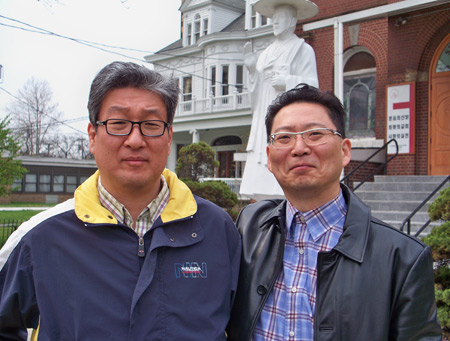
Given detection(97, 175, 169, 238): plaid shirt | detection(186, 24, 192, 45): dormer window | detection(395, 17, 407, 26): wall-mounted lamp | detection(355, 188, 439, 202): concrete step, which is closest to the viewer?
detection(97, 175, 169, 238): plaid shirt

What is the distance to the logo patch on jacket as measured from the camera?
201 cm

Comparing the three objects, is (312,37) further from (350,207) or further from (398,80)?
(350,207)

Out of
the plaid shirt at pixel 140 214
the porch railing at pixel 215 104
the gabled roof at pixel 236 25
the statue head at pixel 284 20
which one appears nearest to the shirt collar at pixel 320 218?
the plaid shirt at pixel 140 214

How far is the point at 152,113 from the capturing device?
82.1 inches

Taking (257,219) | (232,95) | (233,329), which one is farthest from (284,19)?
(232,95)

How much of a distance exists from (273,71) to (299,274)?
5676mm

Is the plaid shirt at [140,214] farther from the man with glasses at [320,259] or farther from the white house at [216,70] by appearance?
the white house at [216,70]

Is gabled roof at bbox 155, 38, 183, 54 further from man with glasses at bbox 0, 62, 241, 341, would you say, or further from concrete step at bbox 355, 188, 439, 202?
man with glasses at bbox 0, 62, 241, 341

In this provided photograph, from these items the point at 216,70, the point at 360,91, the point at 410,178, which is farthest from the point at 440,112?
the point at 216,70

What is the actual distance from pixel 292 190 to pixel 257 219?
0.36 metres

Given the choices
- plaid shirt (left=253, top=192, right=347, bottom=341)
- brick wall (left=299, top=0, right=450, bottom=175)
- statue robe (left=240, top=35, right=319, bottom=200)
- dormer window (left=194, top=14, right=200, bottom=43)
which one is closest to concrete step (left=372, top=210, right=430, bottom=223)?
brick wall (left=299, top=0, right=450, bottom=175)

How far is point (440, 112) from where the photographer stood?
11.3 m

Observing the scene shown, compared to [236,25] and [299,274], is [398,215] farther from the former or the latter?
[236,25]

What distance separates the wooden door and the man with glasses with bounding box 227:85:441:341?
998 cm
